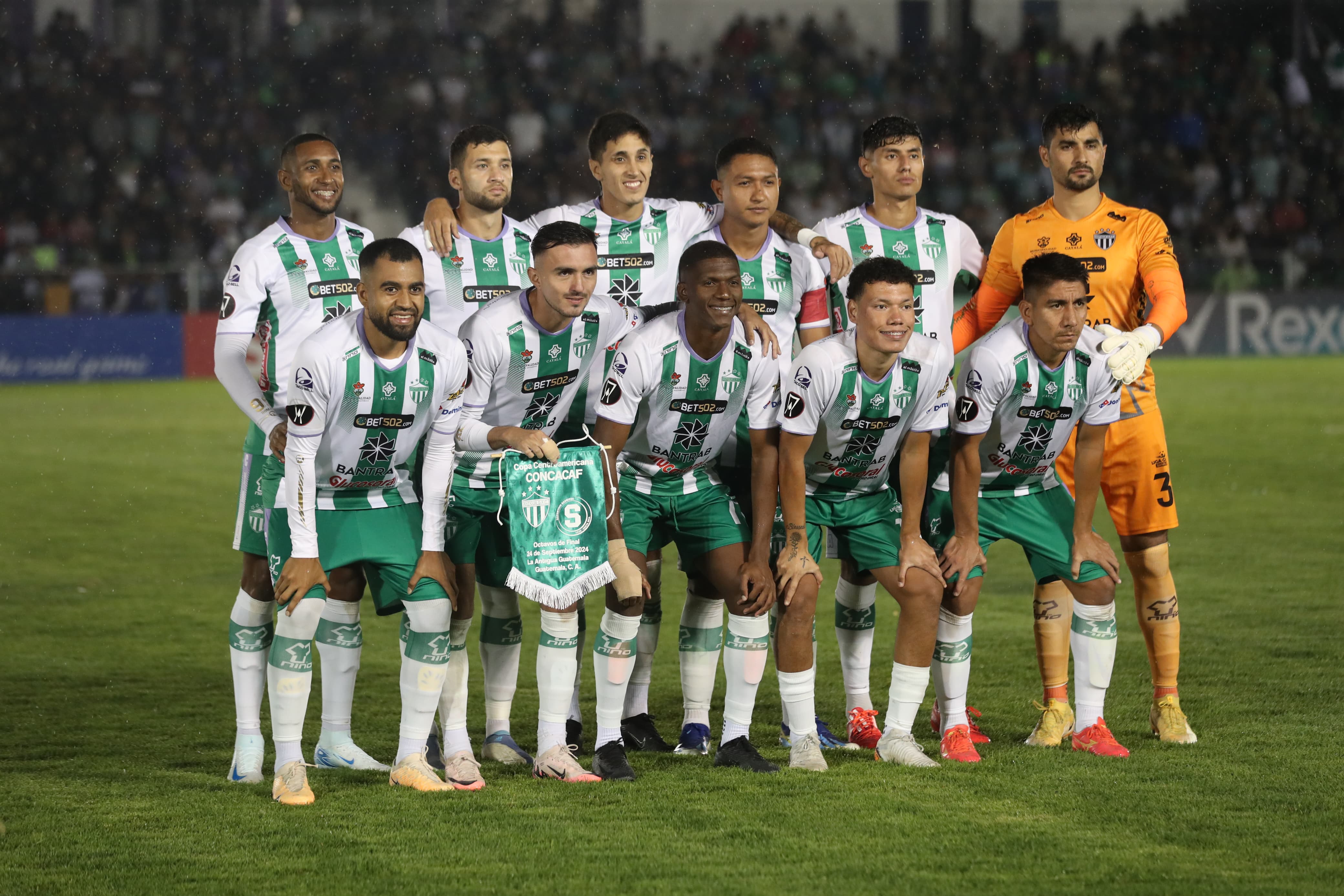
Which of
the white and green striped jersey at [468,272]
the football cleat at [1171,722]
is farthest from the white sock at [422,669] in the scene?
the football cleat at [1171,722]

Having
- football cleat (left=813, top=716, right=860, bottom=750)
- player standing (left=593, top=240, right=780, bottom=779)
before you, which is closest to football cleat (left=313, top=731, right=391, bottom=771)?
player standing (left=593, top=240, right=780, bottom=779)

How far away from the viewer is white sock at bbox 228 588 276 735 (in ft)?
17.7

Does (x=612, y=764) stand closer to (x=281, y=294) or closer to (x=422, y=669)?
(x=422, y=669)

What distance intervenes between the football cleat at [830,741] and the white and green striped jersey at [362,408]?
172 cm

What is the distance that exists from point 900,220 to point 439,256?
1.75 meters

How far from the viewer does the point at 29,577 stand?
9312 mm

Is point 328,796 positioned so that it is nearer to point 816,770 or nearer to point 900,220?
point 816,770

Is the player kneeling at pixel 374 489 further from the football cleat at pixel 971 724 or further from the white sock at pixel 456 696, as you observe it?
the football cleat at pixel 971 724

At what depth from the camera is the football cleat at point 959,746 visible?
17.4 feet

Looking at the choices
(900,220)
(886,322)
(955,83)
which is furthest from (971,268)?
(955,83)

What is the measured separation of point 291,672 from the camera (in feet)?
16.4

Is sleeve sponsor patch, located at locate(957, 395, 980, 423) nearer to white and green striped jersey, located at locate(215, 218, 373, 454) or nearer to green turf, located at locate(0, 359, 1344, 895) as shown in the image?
green turf, located at locate(0, 359, 1344, 895)

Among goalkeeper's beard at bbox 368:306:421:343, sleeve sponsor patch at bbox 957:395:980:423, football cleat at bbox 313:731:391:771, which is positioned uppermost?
goalkeeper's beard at bbox 368:306:421:343

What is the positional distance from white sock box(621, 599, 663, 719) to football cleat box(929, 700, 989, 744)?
109 centimetres
